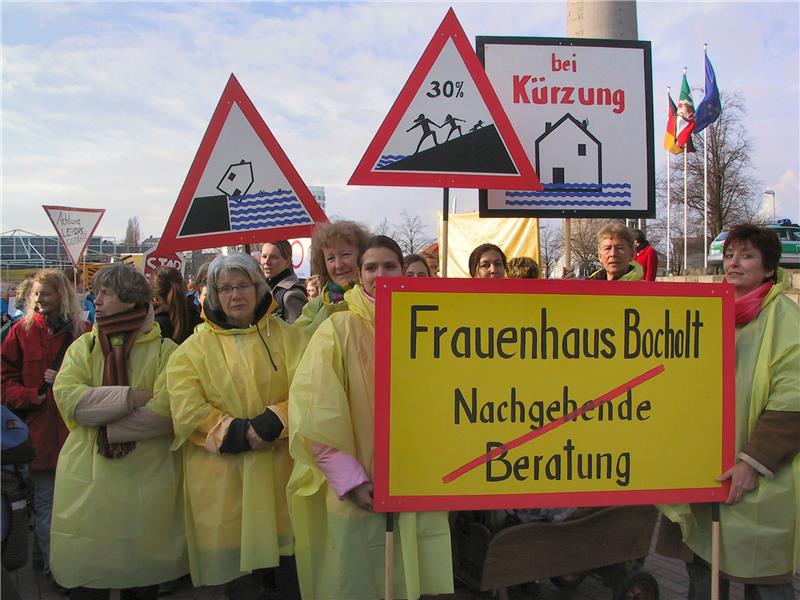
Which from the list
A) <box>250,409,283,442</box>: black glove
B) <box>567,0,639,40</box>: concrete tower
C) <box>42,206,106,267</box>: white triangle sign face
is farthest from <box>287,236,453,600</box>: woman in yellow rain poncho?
<box>567,0,639,40</box>: concrete tower

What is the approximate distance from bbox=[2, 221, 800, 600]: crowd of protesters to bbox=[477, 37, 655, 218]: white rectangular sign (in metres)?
0.75

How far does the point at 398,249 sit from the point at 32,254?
53.3 meters

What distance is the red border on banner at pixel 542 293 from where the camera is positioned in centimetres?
235

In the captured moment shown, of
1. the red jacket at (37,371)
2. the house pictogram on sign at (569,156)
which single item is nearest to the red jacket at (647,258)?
the house pictogram on sign at (569,156)

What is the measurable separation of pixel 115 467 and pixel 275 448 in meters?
0.77

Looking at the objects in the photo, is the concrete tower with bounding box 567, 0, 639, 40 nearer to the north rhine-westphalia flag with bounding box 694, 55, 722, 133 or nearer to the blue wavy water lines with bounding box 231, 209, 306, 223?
the north rhine-westphalia flag with bounding box 694, 55, 722, 133

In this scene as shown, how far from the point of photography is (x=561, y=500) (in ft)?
8.16

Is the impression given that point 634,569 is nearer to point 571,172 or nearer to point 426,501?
point 426,501

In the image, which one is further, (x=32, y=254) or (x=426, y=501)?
(x=32, y=254)

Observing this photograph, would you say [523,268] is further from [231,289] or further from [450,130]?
[231,289]

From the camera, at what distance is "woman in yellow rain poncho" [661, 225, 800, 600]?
8.59 ft

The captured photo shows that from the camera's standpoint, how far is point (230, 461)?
9.92 feet

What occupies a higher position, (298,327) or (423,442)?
(298,327)

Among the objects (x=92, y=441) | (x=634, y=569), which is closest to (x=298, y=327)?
(x=92, y=441)
